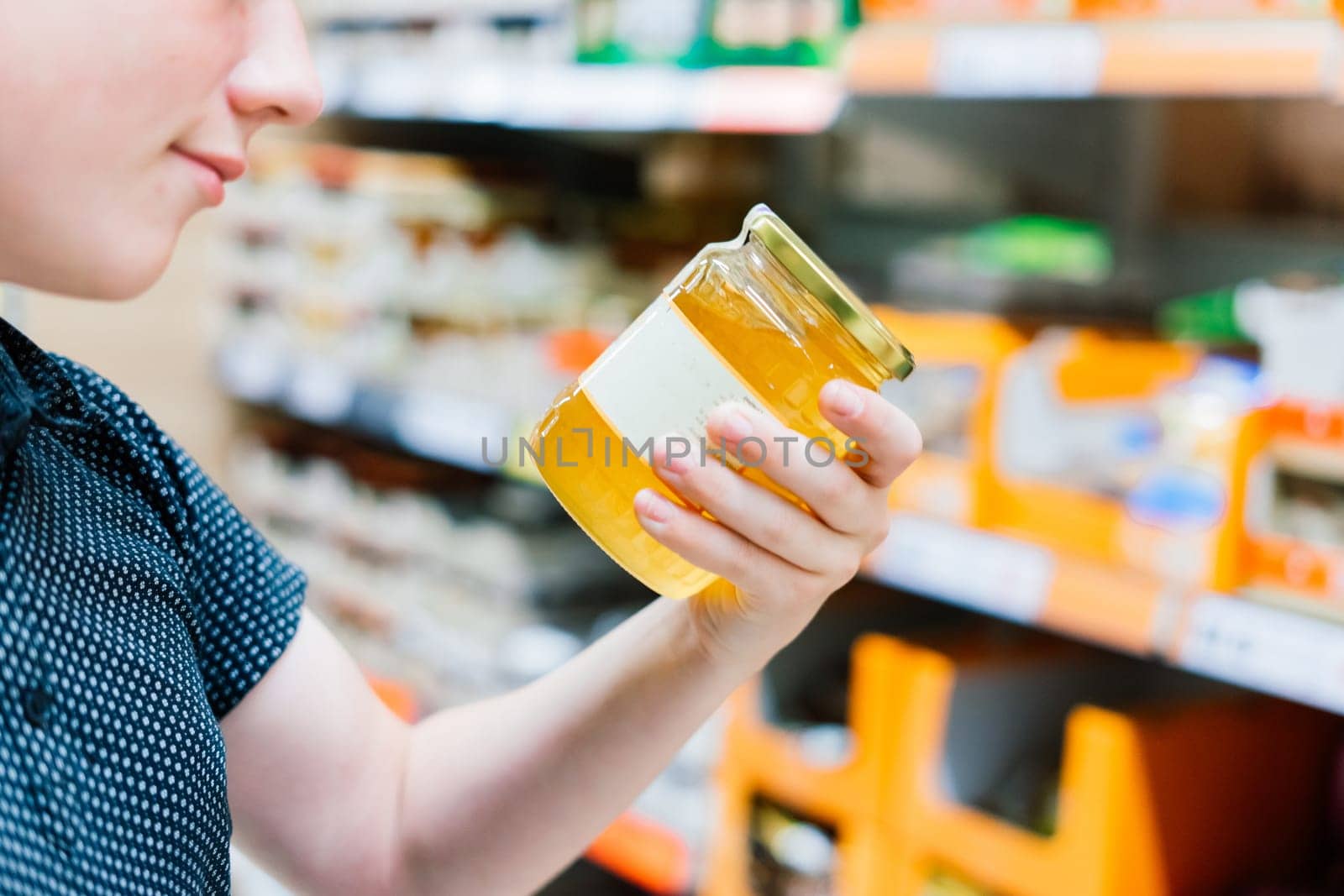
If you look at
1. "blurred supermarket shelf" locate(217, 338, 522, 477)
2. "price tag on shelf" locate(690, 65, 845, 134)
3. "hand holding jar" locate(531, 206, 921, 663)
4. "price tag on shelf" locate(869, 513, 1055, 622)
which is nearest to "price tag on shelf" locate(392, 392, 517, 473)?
"blurred supermarket shelf" locate(217, 338, 522, 477)

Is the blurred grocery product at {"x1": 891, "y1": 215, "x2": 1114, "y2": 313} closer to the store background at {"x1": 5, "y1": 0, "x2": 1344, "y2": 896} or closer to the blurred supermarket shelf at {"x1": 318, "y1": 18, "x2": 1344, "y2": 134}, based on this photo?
the store background at {"x1": 5, "y1": 0, "x2": 1344, "y2": 896}

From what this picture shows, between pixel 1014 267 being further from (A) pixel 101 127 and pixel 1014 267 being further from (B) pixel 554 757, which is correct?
(A) pixel 101 127

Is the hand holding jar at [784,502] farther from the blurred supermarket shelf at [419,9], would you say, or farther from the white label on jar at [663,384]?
the blurred supermarket shelf at [419,9]

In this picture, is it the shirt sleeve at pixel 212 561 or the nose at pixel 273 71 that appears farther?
the shirt sleeve at pixel 212 561

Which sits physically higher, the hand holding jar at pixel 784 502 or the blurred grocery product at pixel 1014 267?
the hand holding jar at pixel 784 502

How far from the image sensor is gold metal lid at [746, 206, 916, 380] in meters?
0.72

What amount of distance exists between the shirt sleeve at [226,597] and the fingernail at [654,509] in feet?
0.99

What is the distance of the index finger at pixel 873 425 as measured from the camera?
68cm

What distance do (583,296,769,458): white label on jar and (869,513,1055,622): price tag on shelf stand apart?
67 cm

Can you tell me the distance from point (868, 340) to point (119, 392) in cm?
45

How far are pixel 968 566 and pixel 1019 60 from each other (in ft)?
1.57

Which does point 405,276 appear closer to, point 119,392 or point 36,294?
point 36,294

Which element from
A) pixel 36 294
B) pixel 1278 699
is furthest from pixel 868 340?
pixel 36 294

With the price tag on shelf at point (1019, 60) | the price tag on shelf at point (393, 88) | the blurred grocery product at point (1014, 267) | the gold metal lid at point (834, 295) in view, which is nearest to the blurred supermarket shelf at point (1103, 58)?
the price tag on shelf at point (1019, 60)
